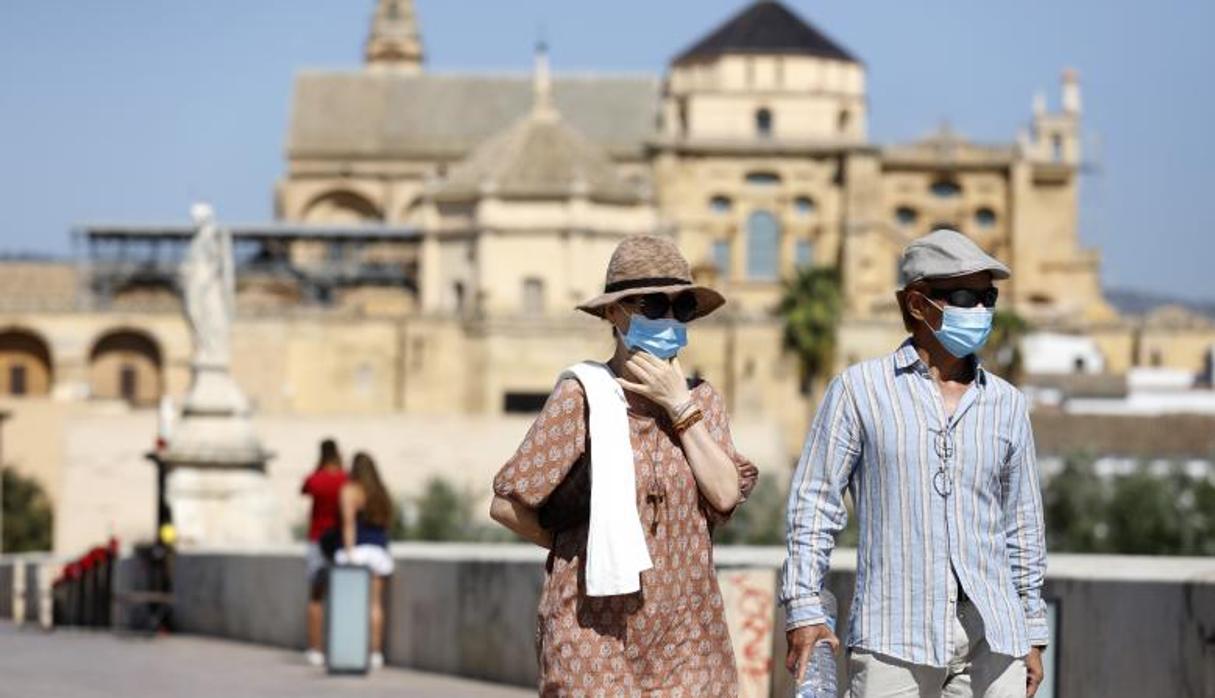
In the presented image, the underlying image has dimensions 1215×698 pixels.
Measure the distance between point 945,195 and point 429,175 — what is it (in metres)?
17.5

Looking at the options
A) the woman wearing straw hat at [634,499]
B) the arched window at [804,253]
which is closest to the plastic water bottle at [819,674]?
the woman wearing straw hat at [634,499]

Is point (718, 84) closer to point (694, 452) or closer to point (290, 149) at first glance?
point (290, 149)

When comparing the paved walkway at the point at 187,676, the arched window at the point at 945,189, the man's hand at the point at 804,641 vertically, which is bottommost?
the paved walkway at the point at 187,676

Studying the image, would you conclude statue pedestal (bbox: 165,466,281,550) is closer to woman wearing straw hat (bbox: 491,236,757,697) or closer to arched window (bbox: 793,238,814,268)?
woman wearing straw hat (bbox: 491,236,757,697)

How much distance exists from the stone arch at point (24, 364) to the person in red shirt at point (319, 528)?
6610 cm

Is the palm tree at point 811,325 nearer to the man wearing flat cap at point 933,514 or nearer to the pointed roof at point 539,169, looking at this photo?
the pointed roof at point 539,169

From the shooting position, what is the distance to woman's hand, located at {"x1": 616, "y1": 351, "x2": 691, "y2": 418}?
604cm

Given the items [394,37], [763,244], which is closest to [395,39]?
[394,37]

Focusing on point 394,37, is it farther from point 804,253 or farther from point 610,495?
point 610,495

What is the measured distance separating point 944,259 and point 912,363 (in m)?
0.26

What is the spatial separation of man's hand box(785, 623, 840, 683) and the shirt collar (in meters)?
0.64

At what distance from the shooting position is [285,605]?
52.6 feet

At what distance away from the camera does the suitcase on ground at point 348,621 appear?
1331 cm

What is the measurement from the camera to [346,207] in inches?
3585
